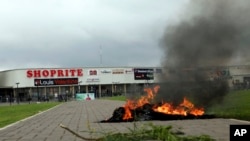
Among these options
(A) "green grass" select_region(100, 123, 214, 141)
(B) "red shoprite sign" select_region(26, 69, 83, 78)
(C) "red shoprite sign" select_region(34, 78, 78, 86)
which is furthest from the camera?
(C) "red shoprite sign" select_region(34, 78, 78, 86)

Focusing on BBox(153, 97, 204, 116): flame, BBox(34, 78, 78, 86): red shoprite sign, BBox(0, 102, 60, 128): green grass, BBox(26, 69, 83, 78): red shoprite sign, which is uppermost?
BBox(26, 69, 83, 78): red shoprite sign

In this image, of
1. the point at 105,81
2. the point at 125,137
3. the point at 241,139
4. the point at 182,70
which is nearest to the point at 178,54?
the point at 182,70

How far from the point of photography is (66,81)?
371 ft

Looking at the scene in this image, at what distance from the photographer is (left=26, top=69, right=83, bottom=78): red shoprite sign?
10944 centimetres

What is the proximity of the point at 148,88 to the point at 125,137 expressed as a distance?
11699 millimetres

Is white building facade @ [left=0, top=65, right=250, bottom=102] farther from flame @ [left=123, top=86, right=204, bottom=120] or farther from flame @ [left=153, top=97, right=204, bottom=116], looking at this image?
flame @ [left=153, top=97, right=204, bottom=116]

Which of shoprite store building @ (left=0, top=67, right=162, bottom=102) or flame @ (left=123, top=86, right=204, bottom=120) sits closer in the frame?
flame @ (left=123, top=86, right=204, bottom=120)

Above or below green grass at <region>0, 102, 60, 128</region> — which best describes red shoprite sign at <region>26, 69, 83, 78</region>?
above

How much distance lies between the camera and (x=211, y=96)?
20.4m

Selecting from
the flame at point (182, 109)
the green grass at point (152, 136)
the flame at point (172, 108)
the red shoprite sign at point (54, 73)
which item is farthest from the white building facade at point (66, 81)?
the green grass at point (152, 136)

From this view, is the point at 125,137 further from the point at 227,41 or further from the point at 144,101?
the point at 144,101

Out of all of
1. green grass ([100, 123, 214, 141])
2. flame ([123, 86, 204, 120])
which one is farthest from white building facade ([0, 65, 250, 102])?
green grass ([100, 123, 214, 141])

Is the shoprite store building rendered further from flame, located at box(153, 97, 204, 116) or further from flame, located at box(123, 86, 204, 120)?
flame, located at box(153, 97, 204, 116)

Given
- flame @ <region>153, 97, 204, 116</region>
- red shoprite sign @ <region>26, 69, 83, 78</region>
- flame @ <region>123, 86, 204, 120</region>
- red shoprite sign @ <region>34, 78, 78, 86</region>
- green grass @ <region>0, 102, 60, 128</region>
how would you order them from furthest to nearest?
red shoprite sign @ <region>34, 78, 78, 86</region>, red shoprite sign @ <region>26, 69, 83, 78</region>, green grass @ <region>0, 102, 60, 128</region>, flame @ <region>153, 97, 204, 116</region>, flame @ <region>123, 86, 204, 120</region>
